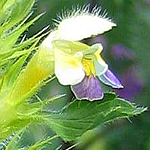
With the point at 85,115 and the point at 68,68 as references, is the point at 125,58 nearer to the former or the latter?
the point at 85,115

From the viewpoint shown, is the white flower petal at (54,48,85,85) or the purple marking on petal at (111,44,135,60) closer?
the white flower petal at (54,48,85,85)

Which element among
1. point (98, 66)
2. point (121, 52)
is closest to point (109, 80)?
point (98, 66)

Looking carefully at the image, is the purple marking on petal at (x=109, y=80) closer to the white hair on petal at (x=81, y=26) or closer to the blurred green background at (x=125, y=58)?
the white hair on petal at (x=81, y=26)

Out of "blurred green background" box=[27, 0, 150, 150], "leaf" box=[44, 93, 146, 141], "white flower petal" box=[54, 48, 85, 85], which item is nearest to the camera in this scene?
"white flower petal" box=[54, 48, 85, 85]

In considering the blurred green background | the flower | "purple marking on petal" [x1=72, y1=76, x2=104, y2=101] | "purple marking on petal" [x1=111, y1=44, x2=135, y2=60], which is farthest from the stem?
"purple marking on petal" [x1=111, y1=44, x2=135, y2=60]


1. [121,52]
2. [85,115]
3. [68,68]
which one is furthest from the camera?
[121,52]

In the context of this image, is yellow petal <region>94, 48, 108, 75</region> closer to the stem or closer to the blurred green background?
the stem

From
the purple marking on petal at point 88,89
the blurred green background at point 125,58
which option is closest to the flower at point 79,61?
the purple marking on petal at point 88,89
